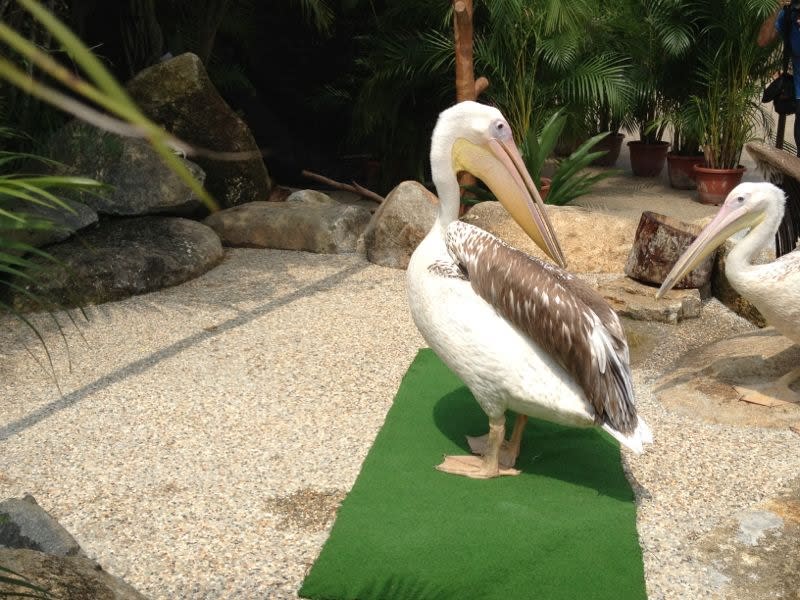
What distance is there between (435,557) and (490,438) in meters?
0.59

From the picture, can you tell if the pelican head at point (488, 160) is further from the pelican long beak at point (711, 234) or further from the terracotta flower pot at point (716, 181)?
the terracotta flower pot at point (716, 181)

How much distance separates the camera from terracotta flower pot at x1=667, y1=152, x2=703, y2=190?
9.26 metres

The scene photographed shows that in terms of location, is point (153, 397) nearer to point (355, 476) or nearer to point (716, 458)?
point (355, 476)

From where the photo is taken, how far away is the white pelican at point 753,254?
377 centimetres

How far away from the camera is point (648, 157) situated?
33.3 feet

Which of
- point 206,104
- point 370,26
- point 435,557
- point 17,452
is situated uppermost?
point 370,26

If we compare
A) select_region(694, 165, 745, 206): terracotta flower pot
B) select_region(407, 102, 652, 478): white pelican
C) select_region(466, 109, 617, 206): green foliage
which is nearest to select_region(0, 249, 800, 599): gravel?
select_region(407, 102, 652, 478): white pelican

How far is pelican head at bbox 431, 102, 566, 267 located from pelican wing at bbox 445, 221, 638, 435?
0.32 meters

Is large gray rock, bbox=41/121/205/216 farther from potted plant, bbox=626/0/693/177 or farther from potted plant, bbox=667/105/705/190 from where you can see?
potted plant, bbox=667/105/705/190

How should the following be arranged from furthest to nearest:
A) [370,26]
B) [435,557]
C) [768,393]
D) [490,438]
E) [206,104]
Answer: [370,26]
[206,104]
[768,393]
[490,438]
[435,557]

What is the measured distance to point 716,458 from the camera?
346cm

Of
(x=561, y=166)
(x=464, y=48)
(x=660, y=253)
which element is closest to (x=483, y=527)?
(x=660, y=253)

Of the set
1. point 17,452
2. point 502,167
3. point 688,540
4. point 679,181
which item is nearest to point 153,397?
point 17,452

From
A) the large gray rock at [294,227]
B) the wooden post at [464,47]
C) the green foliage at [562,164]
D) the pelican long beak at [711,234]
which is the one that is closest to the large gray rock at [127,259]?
the large gray rock at [294,227]
